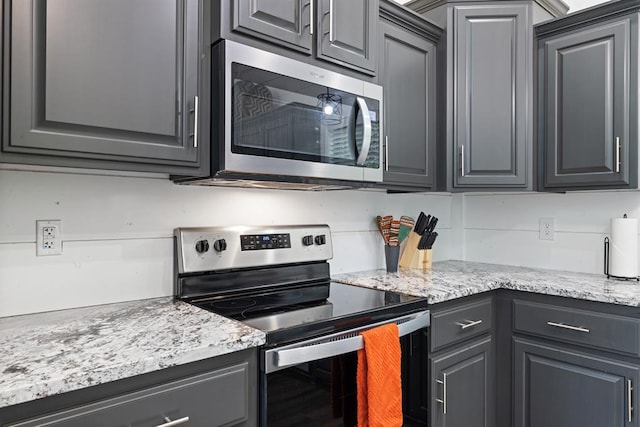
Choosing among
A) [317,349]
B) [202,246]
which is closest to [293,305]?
[317,349]

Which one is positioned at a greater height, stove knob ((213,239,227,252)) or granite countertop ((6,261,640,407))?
stove knob ((213,239,227,252))

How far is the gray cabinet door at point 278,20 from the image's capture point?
141cm

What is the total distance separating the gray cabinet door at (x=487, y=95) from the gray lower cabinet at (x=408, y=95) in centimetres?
13

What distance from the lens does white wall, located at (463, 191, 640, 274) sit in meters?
2.21

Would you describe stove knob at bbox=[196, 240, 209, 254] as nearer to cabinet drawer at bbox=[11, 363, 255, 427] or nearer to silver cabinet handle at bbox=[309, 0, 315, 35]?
cabinet drawer at bbox=[11, 363, 255, 427]

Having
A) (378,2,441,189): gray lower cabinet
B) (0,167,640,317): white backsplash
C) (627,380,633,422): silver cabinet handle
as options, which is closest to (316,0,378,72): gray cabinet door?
(378,2,441,189): gray lower cabinet

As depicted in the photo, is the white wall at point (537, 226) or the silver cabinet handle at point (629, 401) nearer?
the silver cabinet handle at point (629, 401)

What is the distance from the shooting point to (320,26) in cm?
162

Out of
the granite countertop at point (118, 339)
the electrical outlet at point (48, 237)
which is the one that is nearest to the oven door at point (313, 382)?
the granite countertop at point (118, 339)

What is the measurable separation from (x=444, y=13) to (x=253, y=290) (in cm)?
172

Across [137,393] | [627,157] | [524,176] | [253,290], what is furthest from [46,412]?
[627,157]

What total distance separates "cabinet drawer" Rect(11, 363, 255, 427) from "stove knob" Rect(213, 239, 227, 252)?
24.3 inches

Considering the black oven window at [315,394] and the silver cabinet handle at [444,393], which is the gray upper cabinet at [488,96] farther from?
the black oven window at [315,394]

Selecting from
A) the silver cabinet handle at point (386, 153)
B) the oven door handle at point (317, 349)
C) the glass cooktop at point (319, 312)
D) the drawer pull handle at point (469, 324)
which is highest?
the silver cabinet handle at point (386, 153)
